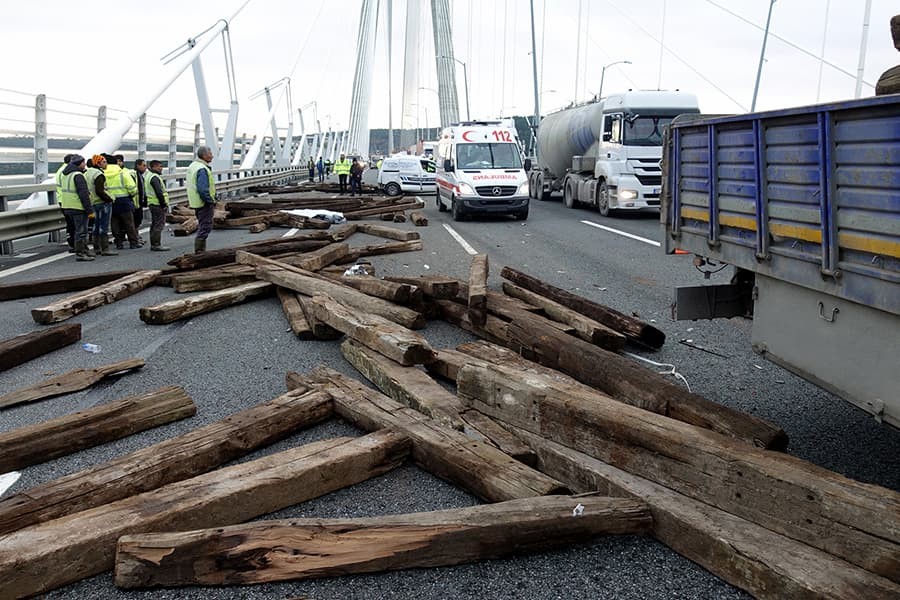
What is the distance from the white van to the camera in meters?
35.2

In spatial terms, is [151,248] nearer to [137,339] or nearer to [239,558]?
[137,339]

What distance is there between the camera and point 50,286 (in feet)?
32.5

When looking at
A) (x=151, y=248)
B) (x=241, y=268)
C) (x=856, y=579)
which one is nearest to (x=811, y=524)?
(x=856, y=579)

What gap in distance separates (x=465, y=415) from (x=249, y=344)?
3411 mm

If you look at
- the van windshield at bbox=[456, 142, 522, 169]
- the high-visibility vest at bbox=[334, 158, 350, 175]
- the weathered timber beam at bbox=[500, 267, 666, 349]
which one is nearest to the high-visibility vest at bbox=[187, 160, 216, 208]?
the weathered timber beam at bbox=[500, 267, 666, 349]

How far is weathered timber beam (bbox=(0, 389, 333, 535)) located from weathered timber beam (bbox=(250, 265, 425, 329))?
2.27 m

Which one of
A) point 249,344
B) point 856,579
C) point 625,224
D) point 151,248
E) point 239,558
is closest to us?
point 856,579

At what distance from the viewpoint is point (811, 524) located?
3168 mm

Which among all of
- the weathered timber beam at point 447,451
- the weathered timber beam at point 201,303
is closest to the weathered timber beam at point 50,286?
the weathered timber beam at point 201,303

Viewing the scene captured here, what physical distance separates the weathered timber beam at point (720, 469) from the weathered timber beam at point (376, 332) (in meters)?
0.95

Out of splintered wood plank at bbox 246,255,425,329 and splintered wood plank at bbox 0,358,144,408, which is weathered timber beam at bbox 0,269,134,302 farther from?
splintered wood plank at bbox 0,358,144,408

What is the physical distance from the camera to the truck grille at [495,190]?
888 inches

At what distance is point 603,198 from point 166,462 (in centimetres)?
2202

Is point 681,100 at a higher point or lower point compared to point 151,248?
higher
